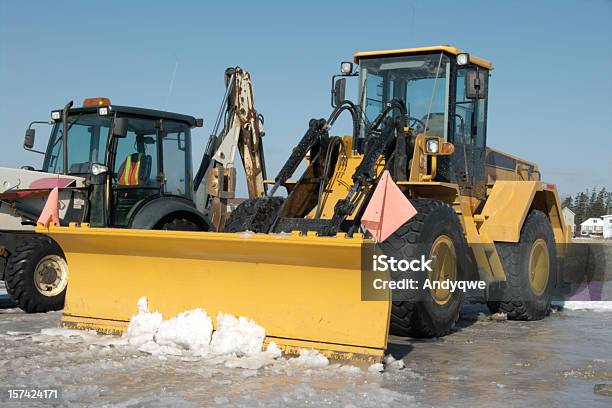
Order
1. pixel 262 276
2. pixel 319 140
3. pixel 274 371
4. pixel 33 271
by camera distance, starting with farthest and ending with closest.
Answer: pixel 33 271
pixel 319 140
pixel 262 276
pixel 274 371

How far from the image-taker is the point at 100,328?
6941 millimetres

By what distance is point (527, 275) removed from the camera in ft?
28.9

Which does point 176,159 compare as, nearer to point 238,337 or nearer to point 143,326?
point 143,326

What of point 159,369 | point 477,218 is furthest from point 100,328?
point 477,218

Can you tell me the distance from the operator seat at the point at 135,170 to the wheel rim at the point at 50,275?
119cm

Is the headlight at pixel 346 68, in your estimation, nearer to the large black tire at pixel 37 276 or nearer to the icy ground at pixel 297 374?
the icy ground at pixel 297 374

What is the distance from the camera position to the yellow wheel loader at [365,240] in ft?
19.2

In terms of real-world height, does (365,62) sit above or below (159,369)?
above

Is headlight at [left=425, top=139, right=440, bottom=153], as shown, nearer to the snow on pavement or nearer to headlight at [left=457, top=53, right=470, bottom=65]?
headlight at [left=457, top=53, right=470, bottom=65]

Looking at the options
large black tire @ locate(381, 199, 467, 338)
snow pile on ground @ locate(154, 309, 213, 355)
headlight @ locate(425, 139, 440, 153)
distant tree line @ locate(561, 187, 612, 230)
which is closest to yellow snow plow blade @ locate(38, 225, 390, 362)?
snow pile on ground @ locate(154, 309, 213, 355)

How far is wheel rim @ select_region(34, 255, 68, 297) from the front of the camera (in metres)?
8.77

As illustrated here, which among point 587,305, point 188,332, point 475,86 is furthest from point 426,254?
point 587,305

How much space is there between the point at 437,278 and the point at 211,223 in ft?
11.0

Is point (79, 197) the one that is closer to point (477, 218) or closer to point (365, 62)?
point (365, 62)
